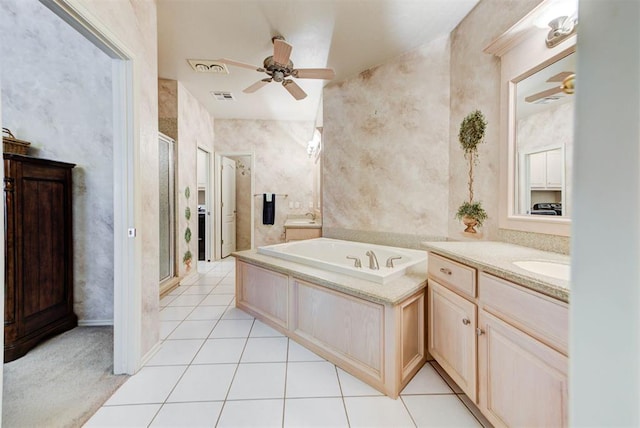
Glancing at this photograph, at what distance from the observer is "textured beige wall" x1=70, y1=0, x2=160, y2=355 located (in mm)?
1589

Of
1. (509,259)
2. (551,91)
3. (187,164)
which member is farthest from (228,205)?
(551,91)

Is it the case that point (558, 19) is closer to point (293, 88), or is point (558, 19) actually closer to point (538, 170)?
point (538, 170)

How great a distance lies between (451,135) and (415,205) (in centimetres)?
71

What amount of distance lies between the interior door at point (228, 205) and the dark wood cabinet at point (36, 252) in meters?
2.64

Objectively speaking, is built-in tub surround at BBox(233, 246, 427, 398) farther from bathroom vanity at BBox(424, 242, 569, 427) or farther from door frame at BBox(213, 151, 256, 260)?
door frame at BBox(213, 151, 256, 260)

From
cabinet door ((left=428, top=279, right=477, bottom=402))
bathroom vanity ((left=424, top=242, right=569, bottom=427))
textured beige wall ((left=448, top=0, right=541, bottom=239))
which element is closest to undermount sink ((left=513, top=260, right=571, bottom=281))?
bathroom vanity ((left=424, top=242, right=569, bottom=427))

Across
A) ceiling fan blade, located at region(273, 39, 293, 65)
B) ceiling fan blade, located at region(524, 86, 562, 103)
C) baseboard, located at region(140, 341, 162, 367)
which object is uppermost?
ceiling fan blade, located at region(273, 39, 293, 65)

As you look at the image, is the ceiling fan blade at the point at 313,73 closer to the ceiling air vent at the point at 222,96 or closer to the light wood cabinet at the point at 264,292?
the ceiling air vent at the point at 222,96

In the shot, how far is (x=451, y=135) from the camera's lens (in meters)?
2.32

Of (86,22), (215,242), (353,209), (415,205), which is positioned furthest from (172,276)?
(415,205)

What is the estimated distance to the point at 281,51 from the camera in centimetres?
212

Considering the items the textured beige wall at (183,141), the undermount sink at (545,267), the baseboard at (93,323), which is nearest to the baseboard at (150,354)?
the baseboard at (93,323)

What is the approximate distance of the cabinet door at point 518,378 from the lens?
0.91 metres

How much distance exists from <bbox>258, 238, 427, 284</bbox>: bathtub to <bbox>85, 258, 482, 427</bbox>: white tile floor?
63cm
